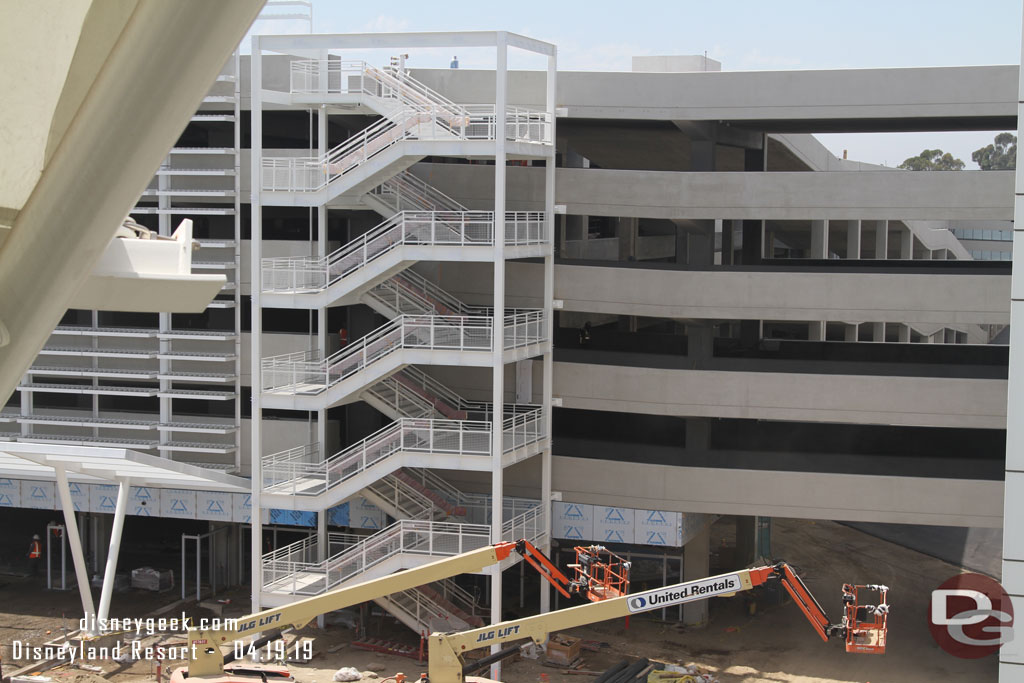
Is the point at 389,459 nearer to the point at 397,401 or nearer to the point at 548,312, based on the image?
the point at 397,401

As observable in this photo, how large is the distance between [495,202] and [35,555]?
2067 cm

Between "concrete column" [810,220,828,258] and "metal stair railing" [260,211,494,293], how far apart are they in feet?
79.2

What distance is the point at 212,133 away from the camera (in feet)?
124

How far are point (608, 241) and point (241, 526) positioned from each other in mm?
17224

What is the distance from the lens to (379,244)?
31.7 metres

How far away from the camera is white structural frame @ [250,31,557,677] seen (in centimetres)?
3027

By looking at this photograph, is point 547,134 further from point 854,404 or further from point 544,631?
point 544,631

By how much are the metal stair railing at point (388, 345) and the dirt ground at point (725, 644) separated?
299 inches

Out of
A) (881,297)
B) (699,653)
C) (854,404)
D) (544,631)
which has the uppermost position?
(881,297)

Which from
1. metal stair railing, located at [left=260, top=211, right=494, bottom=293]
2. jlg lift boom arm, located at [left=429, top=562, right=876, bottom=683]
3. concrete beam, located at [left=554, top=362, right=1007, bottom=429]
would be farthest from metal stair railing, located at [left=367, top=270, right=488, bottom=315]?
jlg lift boom arm, located at [left=429, top=562, right=876, bottom=683]

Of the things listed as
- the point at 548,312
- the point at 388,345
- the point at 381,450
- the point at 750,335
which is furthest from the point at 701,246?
the point at 381,450

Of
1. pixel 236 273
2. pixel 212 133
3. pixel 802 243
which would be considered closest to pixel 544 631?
pixel 236 273

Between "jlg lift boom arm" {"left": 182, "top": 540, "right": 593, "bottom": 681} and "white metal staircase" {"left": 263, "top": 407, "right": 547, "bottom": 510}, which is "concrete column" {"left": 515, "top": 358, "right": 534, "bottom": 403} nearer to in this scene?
"white metal staircase" {"left": 263, "top": 407, "right": 547, "bottom": 510}

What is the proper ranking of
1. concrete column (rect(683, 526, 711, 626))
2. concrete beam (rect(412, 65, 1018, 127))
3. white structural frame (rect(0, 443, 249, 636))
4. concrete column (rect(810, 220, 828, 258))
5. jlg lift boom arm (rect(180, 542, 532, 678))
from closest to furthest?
jlg lift boom arm (rect(180, 542, 532, 678))
white structural frame (rect(0, 443, 249, 636))
concrete beam (rect(412, 65, 1018, 127))
concrete column (rect(683, 526, 711, 626))
concrete column (rect(810, 220, 828, 258))
